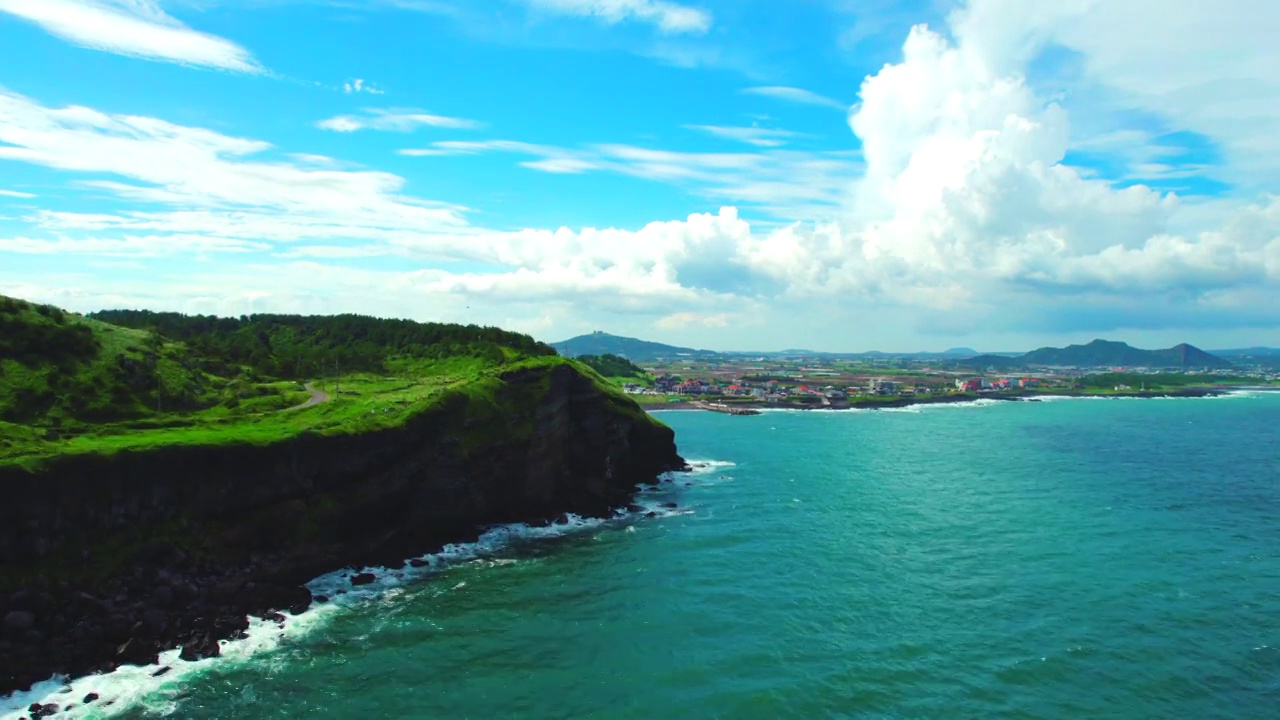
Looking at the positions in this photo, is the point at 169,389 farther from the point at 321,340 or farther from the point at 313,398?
the point at 321,340

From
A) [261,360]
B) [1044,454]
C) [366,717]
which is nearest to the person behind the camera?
[366,717]

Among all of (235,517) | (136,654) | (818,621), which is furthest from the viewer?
(235,517)

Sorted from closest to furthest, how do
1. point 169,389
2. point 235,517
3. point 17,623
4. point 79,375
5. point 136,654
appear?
1. point 17,623
2. point 136,654
3. point 235,517
4. point 79,375
5. point 169,389

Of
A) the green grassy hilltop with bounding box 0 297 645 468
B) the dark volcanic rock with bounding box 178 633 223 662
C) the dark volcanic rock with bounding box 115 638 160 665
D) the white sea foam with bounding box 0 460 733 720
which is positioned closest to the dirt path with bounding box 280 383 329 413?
the green grassy hilltop with bounding box 0 297 645 468

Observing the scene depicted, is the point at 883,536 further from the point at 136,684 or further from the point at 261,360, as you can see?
the point at 261,360

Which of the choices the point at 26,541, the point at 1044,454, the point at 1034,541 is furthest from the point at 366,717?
the point at 1044,454

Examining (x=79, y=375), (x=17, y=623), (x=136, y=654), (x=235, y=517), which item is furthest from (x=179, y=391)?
(x=136, y=654)
